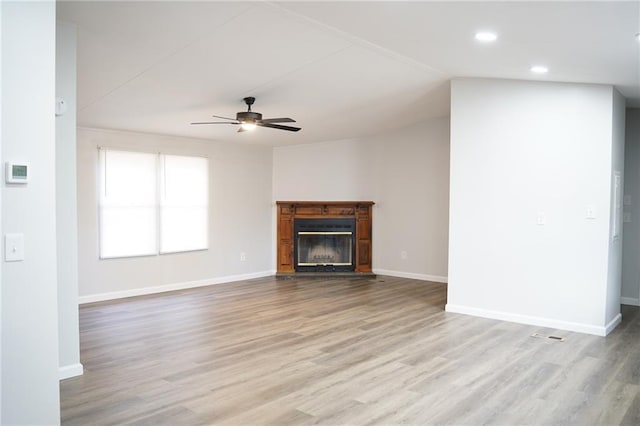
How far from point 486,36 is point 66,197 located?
3.36m

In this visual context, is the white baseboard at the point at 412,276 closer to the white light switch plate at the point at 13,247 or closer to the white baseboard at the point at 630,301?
the white baseboard at the point at 630,301

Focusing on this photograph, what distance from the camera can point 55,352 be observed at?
2.38m

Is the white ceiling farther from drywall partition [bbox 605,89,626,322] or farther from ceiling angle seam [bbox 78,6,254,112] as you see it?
drywall partition [bbox 605,89,626,322]

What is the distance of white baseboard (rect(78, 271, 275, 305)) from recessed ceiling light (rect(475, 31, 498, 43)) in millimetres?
5426

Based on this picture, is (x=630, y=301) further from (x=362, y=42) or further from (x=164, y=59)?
(x=164, y=59)

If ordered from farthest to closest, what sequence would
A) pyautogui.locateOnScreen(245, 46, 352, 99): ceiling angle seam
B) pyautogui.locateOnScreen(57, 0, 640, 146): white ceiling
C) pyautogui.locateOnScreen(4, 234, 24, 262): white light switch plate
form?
pyautogui.locateOnScreen(245, 46, 352, 99): ceiling angle seam, pyautogui.locateOnScreen(57, 0, 640, 146): white ceiling, pyautogui.locateOnScreen(4, 234, 24, 262): white light switch plate

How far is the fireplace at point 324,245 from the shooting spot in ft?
27.5

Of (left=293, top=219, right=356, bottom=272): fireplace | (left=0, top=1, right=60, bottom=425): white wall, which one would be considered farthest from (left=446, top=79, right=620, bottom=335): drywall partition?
(left=0, top=1, right=60, bottom=425): white wall

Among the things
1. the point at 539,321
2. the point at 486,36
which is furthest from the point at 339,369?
the point at 486,36

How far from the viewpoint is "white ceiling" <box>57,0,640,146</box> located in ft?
10.6

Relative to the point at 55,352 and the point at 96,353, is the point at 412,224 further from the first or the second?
the point at 55,352

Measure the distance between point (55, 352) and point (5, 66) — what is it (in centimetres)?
140

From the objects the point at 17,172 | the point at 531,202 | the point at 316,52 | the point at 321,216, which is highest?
the point at 316,52

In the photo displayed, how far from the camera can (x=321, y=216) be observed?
8.39 meters
